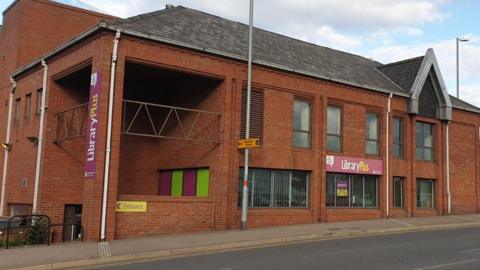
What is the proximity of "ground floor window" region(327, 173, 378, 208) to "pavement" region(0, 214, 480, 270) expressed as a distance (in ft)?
5.87

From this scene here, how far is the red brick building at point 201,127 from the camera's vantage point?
17.4 m

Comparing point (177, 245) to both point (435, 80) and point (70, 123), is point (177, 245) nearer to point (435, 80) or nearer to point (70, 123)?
point (70, 123)

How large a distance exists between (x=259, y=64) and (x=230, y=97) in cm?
179

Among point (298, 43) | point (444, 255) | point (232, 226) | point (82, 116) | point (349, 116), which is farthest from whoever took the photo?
point (298, 43)

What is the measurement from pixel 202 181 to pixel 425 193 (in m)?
12.7

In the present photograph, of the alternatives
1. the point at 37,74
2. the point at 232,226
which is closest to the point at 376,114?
the point at 232,226

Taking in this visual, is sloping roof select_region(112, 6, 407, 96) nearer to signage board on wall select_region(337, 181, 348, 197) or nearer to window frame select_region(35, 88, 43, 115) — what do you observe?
signage board on wall select_region(337, 181, 348, 197)

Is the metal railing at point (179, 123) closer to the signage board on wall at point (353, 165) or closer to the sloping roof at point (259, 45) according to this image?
the sloping roof at point (259, 45)

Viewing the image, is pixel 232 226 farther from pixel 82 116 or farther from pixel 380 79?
pixel 380 79

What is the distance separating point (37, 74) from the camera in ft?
73.2

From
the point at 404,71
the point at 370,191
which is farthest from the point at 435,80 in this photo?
the point at 370,191

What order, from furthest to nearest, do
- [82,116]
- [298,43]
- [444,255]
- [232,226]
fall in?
1. [298,43]
2. [82,116]
3. [232,226]
4. [444,255]

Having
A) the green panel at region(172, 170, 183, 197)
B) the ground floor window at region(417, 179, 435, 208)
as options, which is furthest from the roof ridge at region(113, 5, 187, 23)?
the ground floor window at region(417, 179, 435, 208)

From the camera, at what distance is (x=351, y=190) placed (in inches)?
941
